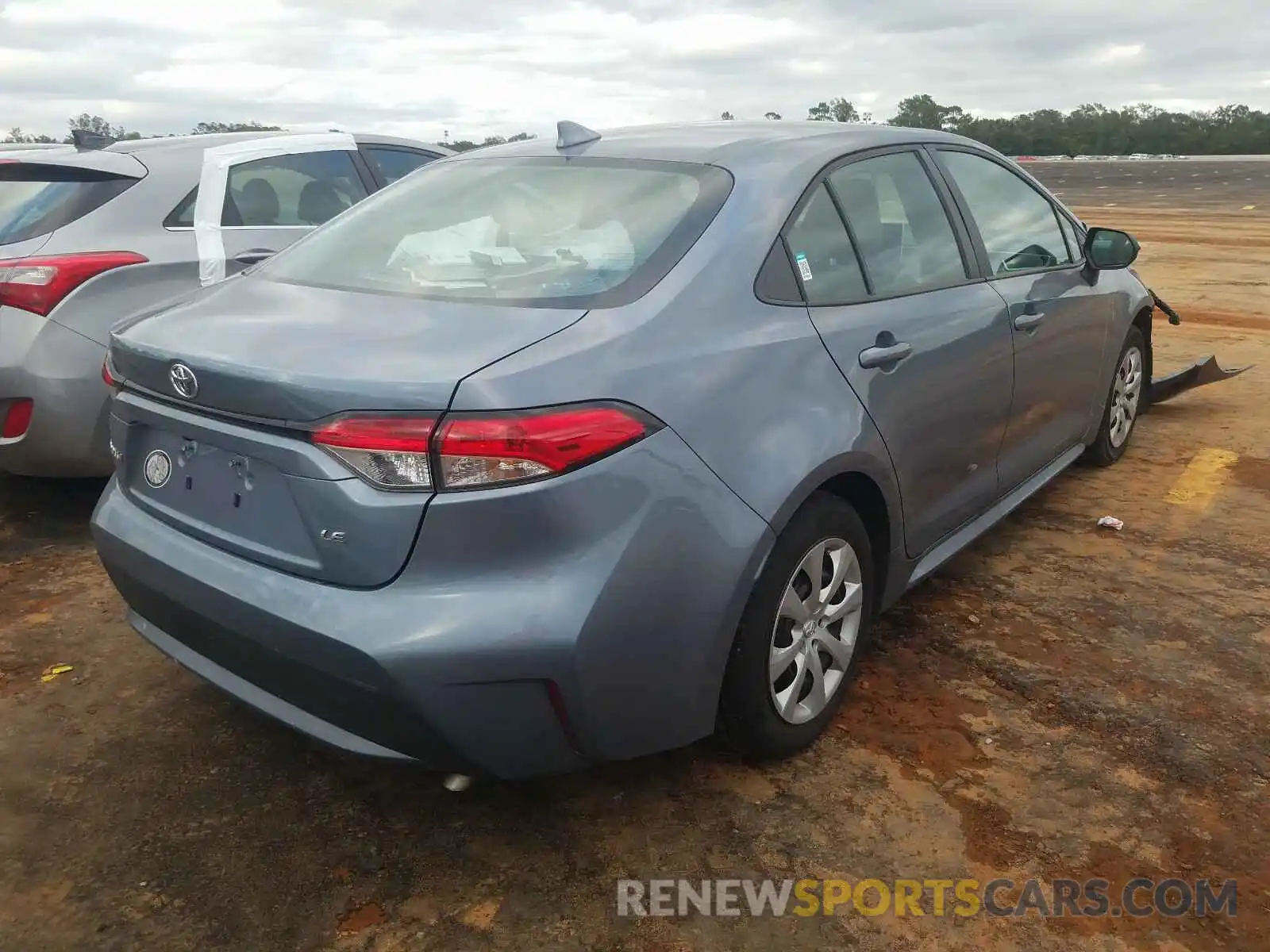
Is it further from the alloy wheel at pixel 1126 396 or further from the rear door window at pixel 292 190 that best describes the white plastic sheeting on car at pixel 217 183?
the alloy wheel at pixel 1126 396

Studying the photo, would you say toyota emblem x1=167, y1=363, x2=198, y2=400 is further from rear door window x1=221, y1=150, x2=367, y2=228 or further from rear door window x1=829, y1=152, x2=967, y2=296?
rear door window x1=221, y1=150, x2=367, y2=228

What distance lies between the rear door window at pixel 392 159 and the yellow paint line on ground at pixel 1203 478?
13.5ft

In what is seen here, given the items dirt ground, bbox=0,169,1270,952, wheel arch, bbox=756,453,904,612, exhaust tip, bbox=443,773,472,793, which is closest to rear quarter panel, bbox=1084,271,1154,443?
dirt ground, bbox=0,169,1270,952

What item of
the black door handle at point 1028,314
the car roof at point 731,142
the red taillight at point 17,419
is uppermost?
the car roof at point 731,142

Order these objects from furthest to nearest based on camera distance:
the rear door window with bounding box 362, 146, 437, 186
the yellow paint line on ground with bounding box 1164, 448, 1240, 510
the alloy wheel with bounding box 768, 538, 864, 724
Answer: the rear door window with bounding box 362, 146, 437, 186
the yellow paint line on ground with bounding box 1164, 448, 1240, 510
the alloy wheel with bounding box 768, 538, 864, 724

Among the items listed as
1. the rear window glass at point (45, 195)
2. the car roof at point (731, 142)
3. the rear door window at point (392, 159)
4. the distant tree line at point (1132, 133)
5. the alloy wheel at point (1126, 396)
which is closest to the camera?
the car roof at point (731, 142)

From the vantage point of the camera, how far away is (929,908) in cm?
221

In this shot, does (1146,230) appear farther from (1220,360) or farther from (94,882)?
(94,882)

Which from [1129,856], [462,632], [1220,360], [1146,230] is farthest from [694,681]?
[1146,230]

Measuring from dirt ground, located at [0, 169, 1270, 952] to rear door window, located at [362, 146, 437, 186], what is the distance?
2.82 meters

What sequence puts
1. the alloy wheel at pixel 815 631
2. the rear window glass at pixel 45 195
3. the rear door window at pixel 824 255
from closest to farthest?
1. the alloy wheel at pixel 815 631
2. the rear door window at pixel 824 255
3. the rear window glass at pixel 45 195

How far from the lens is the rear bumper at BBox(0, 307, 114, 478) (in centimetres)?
394

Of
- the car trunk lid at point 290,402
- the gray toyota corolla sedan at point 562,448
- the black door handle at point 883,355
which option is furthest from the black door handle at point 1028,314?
the car trunk lid at point 290,402

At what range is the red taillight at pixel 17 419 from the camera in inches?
156
